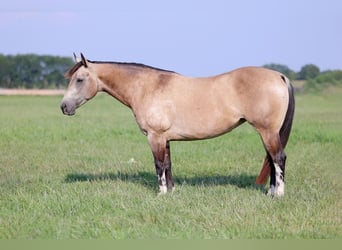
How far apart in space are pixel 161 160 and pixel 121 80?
136cm

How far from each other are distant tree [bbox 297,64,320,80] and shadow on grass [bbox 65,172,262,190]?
32.5 meters

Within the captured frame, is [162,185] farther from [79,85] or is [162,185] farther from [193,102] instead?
[79,85]

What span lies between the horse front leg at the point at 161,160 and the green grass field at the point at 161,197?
218 mm

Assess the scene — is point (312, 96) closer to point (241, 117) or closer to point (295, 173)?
point (295, 173)

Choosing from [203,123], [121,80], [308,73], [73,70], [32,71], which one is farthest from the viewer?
[32,71]

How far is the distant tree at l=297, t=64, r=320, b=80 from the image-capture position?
40.9 meters

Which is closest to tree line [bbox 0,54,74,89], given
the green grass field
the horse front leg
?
the green grass field

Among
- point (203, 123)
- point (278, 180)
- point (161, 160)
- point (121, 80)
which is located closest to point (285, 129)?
point (278, 180)

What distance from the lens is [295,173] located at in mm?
9945

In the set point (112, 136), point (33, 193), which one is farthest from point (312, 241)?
point (112, 136)

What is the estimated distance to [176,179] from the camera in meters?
9.33

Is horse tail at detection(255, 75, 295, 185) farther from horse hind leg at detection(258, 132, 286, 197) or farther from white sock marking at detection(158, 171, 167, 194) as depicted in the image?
white sock marking at detection(158, 171, 167, 194)

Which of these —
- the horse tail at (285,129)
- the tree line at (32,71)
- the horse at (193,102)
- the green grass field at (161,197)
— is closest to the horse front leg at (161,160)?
the horse at (193,102)

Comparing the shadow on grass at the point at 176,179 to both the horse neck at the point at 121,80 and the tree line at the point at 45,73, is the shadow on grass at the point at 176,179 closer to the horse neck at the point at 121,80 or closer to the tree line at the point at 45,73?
the horse neck at the point at 121,80
